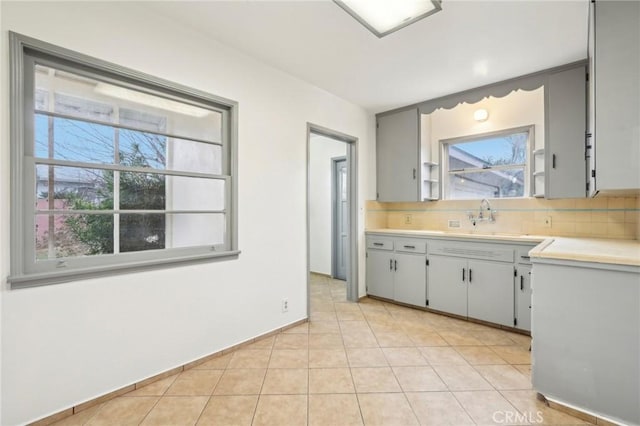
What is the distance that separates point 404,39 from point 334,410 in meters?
2.71

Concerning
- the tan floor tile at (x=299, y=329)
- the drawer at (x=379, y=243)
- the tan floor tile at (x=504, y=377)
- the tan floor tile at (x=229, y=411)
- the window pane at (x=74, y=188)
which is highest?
the window pane at (x=74, y=188)

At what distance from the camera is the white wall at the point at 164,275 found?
1553 mm

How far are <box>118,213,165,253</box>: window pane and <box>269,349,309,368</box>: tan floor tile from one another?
4.10 ft

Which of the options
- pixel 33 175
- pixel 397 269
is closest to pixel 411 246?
pixel 397 269

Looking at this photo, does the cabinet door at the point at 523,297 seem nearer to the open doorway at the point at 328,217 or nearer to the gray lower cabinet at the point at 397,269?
the gray lower cabinet at the point at 397,269

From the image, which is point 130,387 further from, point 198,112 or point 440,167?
point 440,167

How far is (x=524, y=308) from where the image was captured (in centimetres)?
275

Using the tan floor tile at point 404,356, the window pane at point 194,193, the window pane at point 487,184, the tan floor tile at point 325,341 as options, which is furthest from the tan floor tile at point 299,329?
the window pane at point 487,184

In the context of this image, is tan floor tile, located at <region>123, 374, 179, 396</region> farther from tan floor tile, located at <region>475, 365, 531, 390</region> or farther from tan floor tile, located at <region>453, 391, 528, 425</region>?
tan floor tile, located at <region>475, 365, 531, 390</region>

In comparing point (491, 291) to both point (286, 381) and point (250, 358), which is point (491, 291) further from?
point (250, 358)

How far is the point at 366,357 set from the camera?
7.73 feet

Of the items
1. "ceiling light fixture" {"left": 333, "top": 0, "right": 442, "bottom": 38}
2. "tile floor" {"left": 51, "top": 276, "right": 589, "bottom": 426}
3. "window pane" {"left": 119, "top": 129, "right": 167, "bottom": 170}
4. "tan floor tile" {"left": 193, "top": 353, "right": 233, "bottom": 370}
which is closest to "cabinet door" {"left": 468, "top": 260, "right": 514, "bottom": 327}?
"tile floor" {"left": 51, "top": 276, "right": 589, "bottom": 426}

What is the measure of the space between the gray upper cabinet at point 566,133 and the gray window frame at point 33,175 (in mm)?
3287

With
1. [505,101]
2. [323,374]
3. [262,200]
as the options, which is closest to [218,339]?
[323,374]
